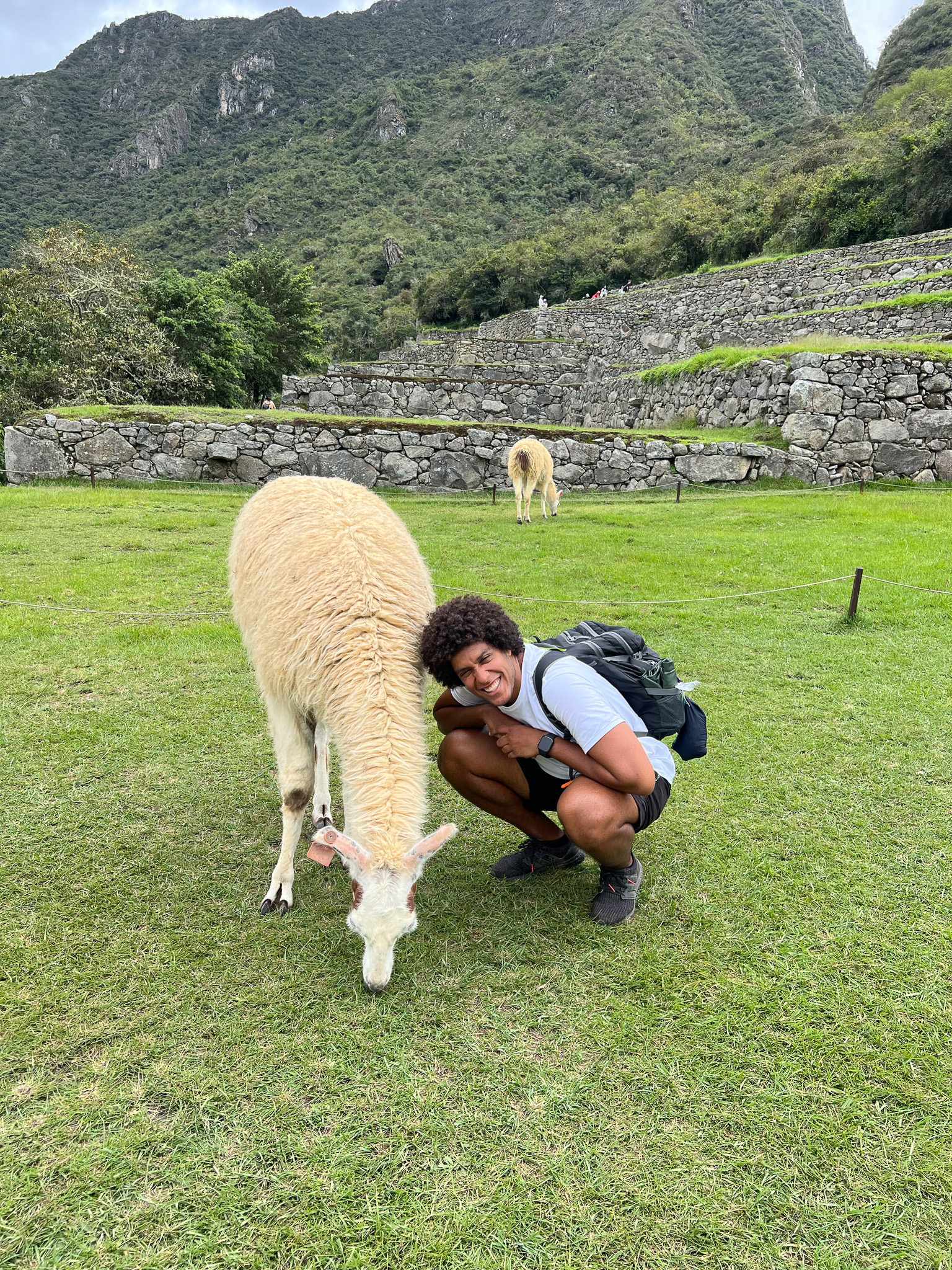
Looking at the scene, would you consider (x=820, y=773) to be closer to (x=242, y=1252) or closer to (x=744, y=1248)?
(x=744, y=1248)

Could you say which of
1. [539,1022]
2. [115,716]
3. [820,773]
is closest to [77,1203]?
[539,1022]

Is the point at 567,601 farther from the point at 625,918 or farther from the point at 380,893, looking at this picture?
the point at 380,893

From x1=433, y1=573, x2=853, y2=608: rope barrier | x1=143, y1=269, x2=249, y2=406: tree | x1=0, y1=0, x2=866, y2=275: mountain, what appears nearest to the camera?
x1=433, y1=573, x2=853, y2=608: rope barrier

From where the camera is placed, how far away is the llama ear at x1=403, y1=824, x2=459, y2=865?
1986 millimetres

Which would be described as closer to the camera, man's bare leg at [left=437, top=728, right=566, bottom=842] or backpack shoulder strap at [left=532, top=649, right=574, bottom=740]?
backpack shoulder strap at [left=532, top=649, right=574, bottom=740]

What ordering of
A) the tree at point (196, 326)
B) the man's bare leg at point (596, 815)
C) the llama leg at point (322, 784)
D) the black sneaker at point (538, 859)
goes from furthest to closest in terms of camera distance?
the tree at point (196, 326)
the llama leg at point (322, 784)
the black sneaker at point (538, 859)
the man's bare leg at point (596, 815)

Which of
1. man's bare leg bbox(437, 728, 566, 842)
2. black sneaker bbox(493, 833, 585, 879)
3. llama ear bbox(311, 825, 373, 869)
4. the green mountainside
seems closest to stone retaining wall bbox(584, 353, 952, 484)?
black sneaker bbox(493, 833, 585, 879)

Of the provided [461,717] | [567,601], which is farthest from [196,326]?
[461,717]

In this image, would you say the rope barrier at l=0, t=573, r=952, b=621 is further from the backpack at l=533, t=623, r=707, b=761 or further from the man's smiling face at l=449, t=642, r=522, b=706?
the man's smiling face at l=449, t=642, r=522, b=706

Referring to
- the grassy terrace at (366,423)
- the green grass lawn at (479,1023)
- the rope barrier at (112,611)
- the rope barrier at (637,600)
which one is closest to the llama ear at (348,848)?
the green grass lawn at (479,1023)

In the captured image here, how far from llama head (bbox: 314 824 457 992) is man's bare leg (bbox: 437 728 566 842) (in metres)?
0.53

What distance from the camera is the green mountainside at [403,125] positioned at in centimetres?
5012

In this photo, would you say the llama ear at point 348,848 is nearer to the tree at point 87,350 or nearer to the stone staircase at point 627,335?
the stone staircase at point 627,335

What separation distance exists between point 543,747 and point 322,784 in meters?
1.32
